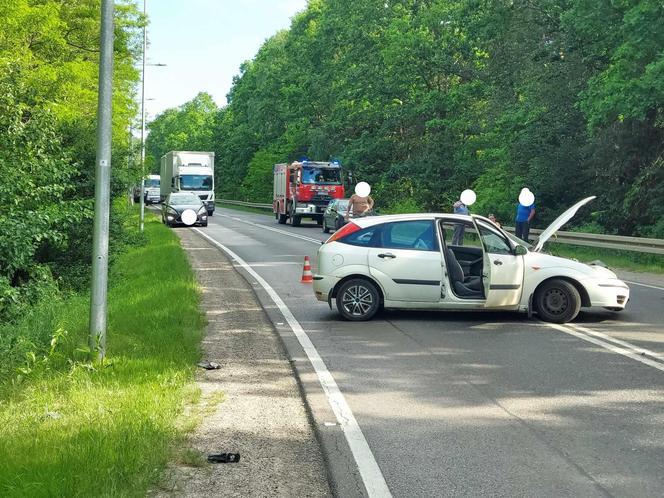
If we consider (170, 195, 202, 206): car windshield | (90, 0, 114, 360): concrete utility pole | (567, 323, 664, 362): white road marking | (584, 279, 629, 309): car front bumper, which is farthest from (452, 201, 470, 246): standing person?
(170, 195, 202, 206): car windshield

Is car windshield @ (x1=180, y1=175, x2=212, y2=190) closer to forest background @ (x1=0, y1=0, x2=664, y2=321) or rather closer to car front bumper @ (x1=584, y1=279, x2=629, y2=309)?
forest background @ (x1=0, y1=0, x2=664, y2=321)

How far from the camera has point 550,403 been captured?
6.97 m

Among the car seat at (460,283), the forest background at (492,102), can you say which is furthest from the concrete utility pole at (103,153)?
the forest background at (492,102)

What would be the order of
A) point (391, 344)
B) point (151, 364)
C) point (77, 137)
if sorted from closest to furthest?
point (151, 364)
point (391, 344)
point (77, 137)

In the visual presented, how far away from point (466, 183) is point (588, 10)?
17.0 m

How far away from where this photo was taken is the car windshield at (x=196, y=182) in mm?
48438

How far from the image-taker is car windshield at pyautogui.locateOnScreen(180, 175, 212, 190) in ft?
159

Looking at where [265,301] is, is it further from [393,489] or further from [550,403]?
[393,489]

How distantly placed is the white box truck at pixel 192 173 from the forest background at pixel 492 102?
8.03 meters

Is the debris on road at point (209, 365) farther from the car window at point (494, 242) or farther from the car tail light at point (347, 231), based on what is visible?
the car window at point (494, 242)

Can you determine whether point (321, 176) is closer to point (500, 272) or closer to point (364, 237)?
point (364, 237)

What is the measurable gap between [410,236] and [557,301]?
7.00 ft

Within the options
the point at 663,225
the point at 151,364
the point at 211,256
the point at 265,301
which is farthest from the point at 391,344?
the point at 663,225

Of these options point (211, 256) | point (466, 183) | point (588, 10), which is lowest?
point (211, 256)
